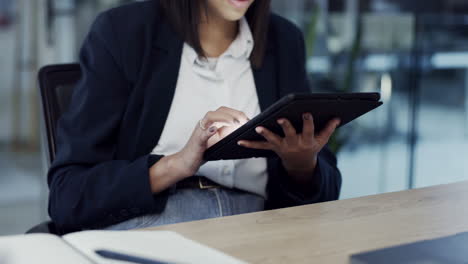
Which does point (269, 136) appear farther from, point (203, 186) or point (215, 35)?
point (215, 35)

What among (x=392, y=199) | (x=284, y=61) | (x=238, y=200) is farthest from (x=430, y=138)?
(x=392, y=199)

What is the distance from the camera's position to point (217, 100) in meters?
1.54

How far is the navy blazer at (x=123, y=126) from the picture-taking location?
1351 millimetres

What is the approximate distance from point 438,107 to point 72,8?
202cm

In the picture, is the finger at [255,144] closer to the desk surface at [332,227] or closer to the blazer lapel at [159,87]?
the desk surface at [332,227]

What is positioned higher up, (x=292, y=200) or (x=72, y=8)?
(x=72, y=8)

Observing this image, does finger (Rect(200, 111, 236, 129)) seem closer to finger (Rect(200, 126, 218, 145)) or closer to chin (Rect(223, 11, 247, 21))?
finger (Rect(200, 126, 218, 145))

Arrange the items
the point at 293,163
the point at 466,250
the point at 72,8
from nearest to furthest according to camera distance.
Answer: the point at 466,250 → the point at 293,163 → the point at 72,8

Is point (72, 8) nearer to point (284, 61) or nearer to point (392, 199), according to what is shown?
point (284, 61)

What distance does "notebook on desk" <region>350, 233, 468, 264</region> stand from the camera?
0.72 m

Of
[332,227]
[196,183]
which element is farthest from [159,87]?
[332,227]

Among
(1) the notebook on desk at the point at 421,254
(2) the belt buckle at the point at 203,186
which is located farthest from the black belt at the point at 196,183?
(1) the notebook on desk at the point at 421,254

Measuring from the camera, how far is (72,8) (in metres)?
3.63

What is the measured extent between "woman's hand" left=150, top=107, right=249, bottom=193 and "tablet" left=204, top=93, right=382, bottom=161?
1.0 inches
